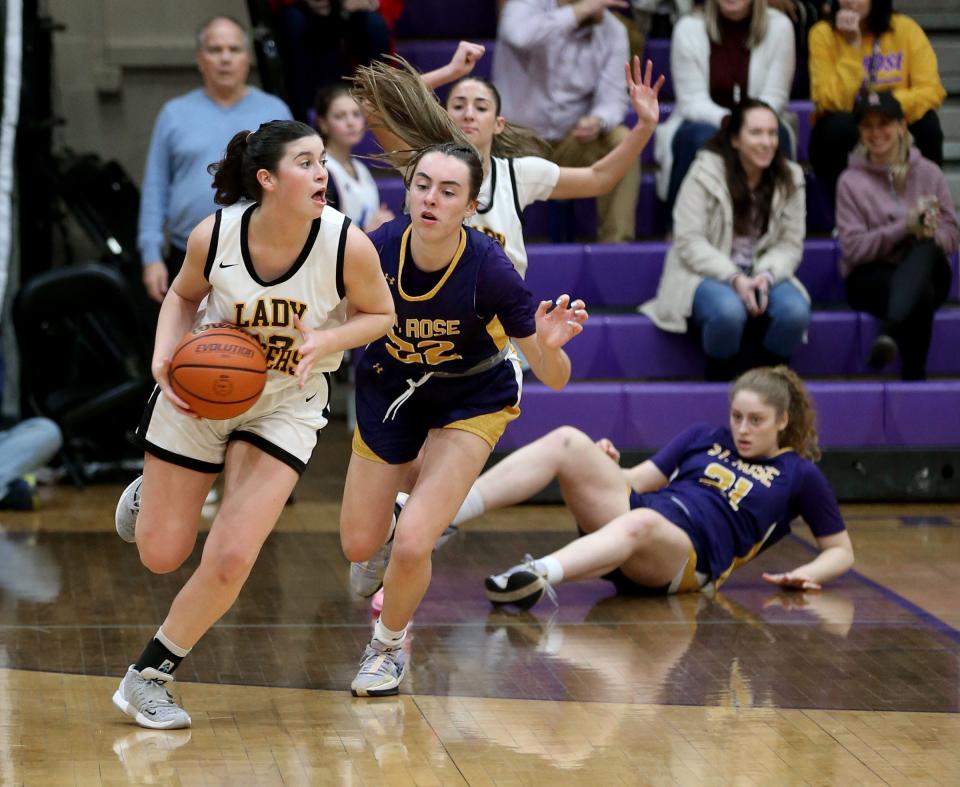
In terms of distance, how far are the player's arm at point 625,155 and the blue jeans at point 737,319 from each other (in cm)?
168

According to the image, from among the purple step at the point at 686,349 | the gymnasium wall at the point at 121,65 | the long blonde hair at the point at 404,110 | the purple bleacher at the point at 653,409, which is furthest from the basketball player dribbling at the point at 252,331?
the gymnasium wall at the point at 121,65

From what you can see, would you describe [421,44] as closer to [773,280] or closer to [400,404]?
[773,280]

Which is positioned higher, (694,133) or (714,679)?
(694,133)

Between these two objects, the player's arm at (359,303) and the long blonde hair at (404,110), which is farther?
the long blonde hair at (404,110)

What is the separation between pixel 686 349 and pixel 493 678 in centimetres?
331

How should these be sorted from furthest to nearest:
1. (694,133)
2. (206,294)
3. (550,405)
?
(694,133) → (550,405) → (206,294)

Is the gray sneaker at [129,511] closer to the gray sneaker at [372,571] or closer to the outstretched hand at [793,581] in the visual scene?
the gray sneaker at [372,571]

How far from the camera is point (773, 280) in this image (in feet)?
23.1

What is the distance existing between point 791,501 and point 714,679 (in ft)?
3.61

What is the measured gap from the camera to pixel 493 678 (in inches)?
169

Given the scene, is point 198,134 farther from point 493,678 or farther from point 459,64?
point 493,678

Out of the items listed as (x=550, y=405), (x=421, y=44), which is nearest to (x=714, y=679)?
(x=550, y=405)

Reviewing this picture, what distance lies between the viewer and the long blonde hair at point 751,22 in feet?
25.2

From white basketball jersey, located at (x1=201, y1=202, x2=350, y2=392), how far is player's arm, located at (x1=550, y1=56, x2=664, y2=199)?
155 centimetres
